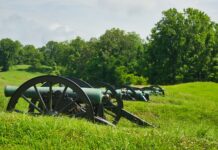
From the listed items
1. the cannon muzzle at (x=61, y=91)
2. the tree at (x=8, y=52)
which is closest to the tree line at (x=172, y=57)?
the tree at (x=8, y=52)

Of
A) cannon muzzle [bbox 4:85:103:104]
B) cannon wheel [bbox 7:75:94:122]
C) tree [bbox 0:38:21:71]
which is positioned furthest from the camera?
tree [bbox 0:38:21:71]

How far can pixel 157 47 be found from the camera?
240 ft

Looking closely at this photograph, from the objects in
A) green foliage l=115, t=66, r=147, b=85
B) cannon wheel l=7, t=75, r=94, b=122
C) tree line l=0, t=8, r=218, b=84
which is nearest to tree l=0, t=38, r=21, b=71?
tree line l=0, t=8, r=218, b=84

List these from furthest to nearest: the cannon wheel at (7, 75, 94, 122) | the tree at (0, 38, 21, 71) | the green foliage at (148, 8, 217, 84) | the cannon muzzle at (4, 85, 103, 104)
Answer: the tree at (0, 38, 21, 71), the green foliage at (148, 8, 217, 84), the cannon muzzle at (4, 85, 103, 104), the cannon wheel at (7, 75, 94, 122)

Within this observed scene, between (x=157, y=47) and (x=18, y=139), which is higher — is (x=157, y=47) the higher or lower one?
the higher one

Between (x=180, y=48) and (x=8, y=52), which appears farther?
(x=8, y=52)

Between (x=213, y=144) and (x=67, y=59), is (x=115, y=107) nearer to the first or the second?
(x=213, y=144)

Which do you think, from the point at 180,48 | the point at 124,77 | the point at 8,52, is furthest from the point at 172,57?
the point at 8,52

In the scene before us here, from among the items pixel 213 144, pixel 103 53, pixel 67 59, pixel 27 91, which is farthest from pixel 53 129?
pixel 67 59

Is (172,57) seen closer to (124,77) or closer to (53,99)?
(124,77)

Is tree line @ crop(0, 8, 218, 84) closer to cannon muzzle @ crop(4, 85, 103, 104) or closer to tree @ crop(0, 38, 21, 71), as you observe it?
tree @ crop(0, 38, 21, 71)

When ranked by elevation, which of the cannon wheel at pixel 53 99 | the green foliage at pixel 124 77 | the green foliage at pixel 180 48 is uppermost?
the green foliage at pixel 180 48

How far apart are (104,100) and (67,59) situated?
9838cm

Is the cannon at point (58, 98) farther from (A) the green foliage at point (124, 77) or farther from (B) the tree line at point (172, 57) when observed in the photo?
(A) the green foliage at point (124, 77)
